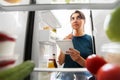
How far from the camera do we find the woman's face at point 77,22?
59.6 inches

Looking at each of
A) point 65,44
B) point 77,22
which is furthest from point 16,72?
point 77,22

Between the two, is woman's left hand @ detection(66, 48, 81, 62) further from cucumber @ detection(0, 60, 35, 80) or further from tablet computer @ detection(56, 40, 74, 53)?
cucumber @ detection(0, 60, 35, 80)

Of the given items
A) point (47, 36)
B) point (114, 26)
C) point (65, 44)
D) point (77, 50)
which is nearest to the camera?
point (114, 26)

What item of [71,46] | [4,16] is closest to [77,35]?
[71,46]

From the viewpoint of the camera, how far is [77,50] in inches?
55.0

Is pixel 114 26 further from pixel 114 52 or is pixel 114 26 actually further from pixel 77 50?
pixel 77 50

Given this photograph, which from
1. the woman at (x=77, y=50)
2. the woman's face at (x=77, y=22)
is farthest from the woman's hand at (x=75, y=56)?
the woman's face at (x=77, y=22)

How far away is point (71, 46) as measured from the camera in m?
1.31

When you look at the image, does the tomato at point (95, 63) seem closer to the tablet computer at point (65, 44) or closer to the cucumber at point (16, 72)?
the cucumber at point (16, 72)

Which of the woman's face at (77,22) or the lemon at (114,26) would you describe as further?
the woman's face at (77,22)

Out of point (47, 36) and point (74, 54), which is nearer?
point (74, 54)

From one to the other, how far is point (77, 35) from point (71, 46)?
164mm

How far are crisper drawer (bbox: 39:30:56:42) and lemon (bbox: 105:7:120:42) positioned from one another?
51.1 inches

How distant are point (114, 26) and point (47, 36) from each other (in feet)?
4.41
